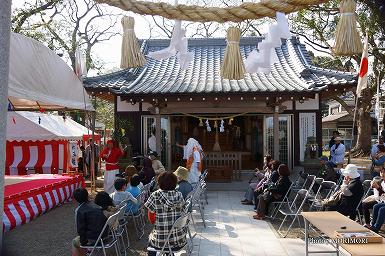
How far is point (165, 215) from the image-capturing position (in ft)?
14.3

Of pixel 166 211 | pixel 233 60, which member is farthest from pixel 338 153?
pixel 233 60

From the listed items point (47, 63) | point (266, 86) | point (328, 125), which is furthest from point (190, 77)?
point (328, 125)

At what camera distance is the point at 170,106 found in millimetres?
11828

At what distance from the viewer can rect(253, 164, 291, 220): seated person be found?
276 inches

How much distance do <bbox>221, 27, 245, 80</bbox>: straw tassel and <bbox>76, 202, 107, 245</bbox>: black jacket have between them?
2.97 meters

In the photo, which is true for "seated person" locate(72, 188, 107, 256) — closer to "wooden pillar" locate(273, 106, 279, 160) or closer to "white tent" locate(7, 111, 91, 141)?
"wooden pillar" locate(273, 106, 279, 160)

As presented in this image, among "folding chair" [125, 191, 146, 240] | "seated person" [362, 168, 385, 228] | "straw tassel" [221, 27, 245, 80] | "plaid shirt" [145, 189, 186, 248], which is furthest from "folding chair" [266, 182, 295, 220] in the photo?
"straw tassel" [221, 27, 245, 80]

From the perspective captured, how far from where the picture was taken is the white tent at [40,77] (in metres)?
5.31

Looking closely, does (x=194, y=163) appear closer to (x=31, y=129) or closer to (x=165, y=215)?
(x=165, y=215)

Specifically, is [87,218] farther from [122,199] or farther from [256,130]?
[256,130]

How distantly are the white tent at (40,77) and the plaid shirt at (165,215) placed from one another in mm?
2385

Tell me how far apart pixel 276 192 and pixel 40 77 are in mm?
4502

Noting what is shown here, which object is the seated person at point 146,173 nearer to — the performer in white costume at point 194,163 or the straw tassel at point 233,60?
the performer in white costume at point 194,163

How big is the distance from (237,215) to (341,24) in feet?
20.9
